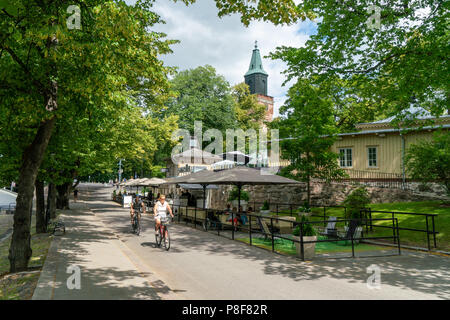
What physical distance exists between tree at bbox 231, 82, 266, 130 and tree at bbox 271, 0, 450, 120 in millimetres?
37474

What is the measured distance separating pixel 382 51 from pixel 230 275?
12112 millimetres

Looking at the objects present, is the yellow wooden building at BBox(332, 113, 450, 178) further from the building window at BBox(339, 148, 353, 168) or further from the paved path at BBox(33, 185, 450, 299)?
the paved path at BBox(33, 185, 450, 299)

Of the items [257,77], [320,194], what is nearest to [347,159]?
[320,194]

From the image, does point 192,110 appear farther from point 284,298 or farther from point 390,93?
point 284,298

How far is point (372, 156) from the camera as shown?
24891 mm

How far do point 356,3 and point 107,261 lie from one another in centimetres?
1445

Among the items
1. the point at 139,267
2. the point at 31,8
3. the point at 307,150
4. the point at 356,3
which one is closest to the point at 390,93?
the point at 356,3

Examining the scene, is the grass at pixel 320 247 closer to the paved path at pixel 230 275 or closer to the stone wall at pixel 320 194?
the paved path at pixel 230 275

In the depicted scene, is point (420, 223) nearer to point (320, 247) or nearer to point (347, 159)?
point (320, 247)

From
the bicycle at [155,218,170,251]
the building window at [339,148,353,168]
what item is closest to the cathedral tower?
the building window at [339,148,353,168]

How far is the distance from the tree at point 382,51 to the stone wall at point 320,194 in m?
7.30

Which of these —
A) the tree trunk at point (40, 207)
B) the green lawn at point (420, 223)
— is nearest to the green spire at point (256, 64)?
the green lawn at point (420, 223)

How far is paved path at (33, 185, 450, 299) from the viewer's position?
19.6ft
